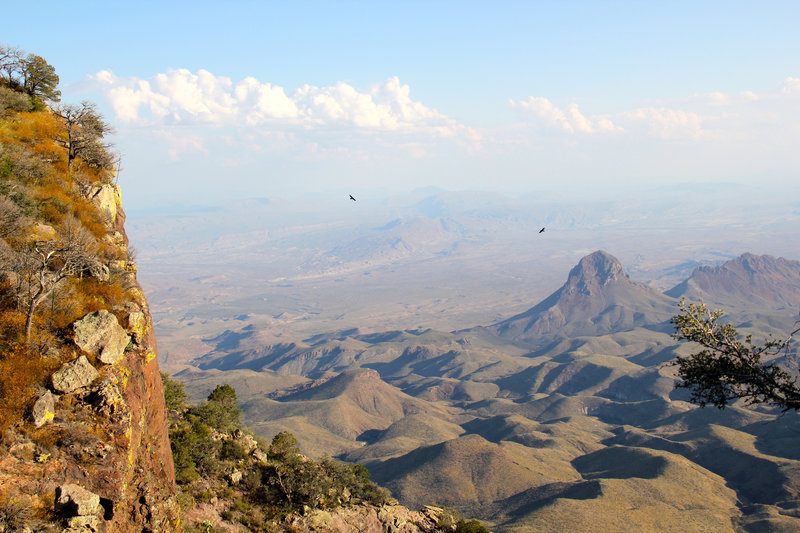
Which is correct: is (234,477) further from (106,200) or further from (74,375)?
(106,200)

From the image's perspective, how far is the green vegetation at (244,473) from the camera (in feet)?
70.5

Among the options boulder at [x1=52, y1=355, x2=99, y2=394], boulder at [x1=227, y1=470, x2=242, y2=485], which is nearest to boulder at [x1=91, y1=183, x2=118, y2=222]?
boulder at [x1=52, y1=355, x2=99, y2=394]

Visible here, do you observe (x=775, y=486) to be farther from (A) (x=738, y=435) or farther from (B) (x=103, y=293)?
(B) (x=103, y=293)

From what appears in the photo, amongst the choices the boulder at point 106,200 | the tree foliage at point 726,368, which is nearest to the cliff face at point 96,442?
the boulder at point 106,200

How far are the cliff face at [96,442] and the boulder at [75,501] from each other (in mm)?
21

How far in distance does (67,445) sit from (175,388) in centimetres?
1890

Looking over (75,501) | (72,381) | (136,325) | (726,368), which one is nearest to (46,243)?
(136,325)

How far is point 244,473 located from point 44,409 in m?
13.4

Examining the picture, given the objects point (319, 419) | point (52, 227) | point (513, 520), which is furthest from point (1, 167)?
point (319, 419)

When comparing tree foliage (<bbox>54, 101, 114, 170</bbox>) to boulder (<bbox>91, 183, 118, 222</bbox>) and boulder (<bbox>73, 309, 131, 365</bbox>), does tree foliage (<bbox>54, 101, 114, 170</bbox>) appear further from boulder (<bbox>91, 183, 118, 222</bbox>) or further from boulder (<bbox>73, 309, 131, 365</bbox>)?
boulder (<bbox>73, 309, 131, 365</bbox>)

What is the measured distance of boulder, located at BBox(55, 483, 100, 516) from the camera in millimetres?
11922

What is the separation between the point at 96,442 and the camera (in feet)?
43.6

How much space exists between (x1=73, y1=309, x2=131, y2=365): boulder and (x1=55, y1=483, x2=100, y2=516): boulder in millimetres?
3598

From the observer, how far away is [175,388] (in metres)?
30.8
